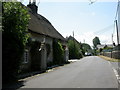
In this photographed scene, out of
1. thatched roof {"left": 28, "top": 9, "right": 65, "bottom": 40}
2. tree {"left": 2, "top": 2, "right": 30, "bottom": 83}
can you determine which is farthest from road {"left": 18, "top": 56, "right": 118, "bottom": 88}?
thatched roof {"left": 28, "top": 9, "right": 65, "bottom": 40}

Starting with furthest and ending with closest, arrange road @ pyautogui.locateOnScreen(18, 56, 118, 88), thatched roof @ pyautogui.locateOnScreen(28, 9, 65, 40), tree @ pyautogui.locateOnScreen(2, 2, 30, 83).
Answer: thatched roof @ pyautogui.locateOnScreen(28, 9, 65, 40) → tree @ pyautogui.locateOnScreen(2, 2, 30, 83) → road @ pyautogui.locateOnScreen(18, 56, 118, 88)

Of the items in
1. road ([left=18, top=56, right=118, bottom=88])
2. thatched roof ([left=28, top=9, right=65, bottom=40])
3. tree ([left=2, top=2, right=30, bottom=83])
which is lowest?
road ([left=18, top=56, right=118, bottom=88])

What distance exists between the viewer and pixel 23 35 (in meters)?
12.8

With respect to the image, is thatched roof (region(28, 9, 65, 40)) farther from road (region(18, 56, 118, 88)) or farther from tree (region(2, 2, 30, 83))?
road (region(18, 56, 118, 88))

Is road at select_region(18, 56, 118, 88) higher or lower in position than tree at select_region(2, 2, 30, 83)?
lower

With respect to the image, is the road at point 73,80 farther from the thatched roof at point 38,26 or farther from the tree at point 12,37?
the thatched roof at point 38,26

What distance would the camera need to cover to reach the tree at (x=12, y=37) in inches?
454

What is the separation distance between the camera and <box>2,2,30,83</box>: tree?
11539mm

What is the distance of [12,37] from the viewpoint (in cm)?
1196

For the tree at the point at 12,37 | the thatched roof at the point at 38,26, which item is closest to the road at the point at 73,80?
the tree at the point at 12,37

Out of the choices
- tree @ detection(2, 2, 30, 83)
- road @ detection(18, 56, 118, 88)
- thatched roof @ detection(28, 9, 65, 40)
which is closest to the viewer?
road @ detection(18, 56, 118, 88)

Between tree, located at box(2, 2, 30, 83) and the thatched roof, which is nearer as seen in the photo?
tree, located at box(2, 2, 30, 83)

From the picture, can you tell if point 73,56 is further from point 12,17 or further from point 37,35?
point 12,17

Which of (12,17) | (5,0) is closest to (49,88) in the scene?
(12,17)
